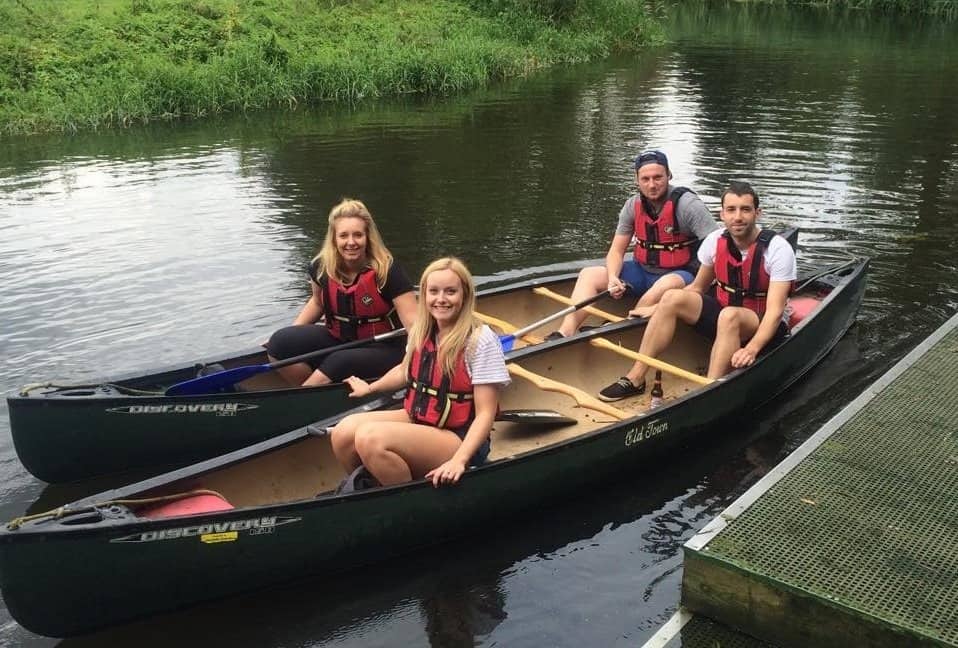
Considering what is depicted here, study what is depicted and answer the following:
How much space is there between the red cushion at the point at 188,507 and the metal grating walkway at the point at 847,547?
2038mm

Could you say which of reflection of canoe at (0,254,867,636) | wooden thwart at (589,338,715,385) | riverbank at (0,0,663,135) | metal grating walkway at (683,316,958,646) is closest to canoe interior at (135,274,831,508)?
reflection of canoe at (0,254,867,636)

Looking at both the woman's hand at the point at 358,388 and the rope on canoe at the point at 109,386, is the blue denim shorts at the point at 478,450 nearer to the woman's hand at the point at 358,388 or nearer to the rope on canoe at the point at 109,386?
the woman's hand at the point at 358,388

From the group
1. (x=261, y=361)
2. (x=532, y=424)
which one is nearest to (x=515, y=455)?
(x=532, y=424)

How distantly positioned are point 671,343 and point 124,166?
9.43m

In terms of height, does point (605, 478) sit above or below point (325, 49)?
below

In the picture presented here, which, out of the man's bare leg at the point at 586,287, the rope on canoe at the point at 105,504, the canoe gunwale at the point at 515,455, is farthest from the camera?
the man's bare leg at the point at 586,287

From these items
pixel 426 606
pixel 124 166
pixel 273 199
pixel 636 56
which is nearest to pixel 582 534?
pixel 426 606

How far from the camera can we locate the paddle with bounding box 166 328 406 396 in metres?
5.43

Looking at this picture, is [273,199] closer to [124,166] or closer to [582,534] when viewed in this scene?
[124,166]

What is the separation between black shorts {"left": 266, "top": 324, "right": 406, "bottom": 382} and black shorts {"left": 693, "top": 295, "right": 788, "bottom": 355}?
1.90 metres

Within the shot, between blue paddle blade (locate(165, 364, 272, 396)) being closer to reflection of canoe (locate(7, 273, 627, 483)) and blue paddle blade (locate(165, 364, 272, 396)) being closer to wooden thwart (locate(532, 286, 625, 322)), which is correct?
reflection of canoe (locate(7, 273, 627, 483))

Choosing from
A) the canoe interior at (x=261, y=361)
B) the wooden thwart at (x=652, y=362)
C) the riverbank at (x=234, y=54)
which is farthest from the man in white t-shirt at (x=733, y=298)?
the riverbank at (x=234, y=54)

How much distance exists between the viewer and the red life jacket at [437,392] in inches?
171

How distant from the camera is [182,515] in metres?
3.90
